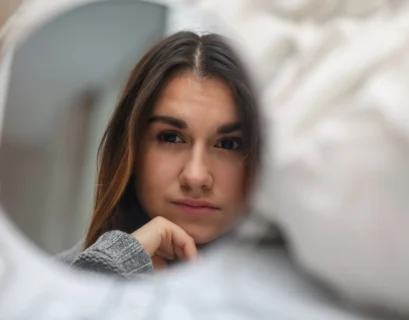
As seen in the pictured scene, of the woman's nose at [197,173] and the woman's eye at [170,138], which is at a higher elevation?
the woman's eye at [170,138]

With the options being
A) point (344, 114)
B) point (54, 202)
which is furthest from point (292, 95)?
point (54, 202)

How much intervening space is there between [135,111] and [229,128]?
2.0 inches

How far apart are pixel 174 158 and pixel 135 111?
1.3 inches

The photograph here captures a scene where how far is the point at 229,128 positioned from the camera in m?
0.30

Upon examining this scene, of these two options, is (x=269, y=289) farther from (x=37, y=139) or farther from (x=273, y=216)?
(x=37, y=139)

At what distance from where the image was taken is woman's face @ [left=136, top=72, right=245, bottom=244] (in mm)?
295

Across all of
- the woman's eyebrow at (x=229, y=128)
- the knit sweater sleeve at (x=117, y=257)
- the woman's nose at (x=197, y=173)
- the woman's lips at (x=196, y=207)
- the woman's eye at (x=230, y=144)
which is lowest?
the knit sweater sleeve at (x=117, y=257)

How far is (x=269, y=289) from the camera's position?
11.2 inches

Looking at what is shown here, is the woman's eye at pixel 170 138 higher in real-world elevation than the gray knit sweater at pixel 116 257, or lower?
higher

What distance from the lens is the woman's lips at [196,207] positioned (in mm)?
→ 299

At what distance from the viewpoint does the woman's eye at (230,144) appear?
0.30 meters

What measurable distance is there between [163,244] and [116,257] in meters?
0.02

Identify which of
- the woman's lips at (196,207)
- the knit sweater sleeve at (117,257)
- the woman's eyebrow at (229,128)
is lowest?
the knit sweater sleeve at (117,257)

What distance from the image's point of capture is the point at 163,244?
30 centimetres
